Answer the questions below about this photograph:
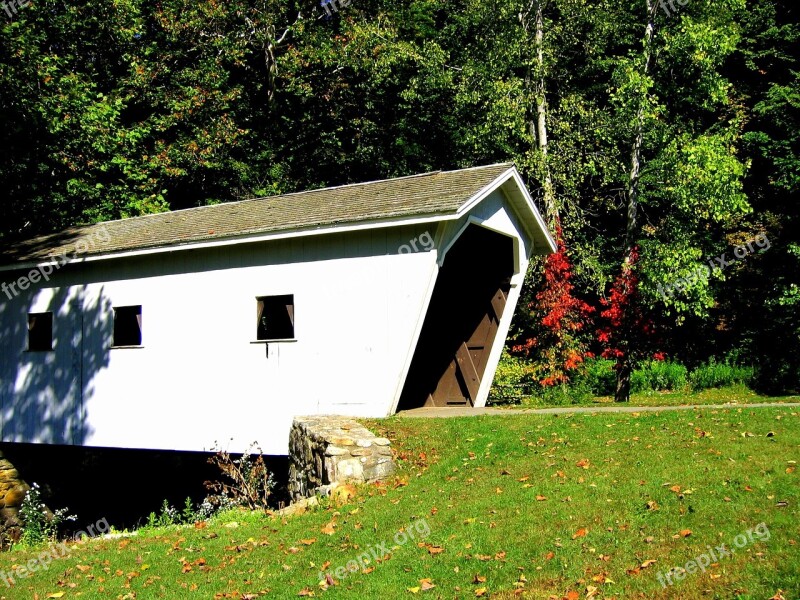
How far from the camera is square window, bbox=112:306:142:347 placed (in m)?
16.9

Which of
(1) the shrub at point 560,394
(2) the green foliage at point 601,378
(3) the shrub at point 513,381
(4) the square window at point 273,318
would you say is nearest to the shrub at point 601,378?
(2) the green foliage at point 601,378

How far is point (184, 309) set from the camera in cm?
1582

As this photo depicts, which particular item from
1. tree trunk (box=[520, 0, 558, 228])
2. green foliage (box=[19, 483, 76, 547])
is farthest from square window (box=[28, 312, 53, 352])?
tree trunk (box=[520, 0, 558, 228])

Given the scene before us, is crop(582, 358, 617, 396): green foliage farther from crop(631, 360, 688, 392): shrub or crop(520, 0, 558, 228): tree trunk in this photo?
crop(520, 0, 558, 228): tree trunk

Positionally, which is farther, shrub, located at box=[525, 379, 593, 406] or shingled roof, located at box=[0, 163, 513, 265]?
shrub, located at box=[525, 379, 593, 406]

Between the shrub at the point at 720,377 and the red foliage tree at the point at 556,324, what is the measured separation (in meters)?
4.59

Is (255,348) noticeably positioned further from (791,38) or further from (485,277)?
(791,38)

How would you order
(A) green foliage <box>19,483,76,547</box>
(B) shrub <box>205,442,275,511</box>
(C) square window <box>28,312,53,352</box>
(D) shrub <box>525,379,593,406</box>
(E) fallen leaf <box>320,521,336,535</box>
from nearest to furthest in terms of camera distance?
(E) fallen leaf <box>320,521,336,535</box> → (B) shrub <box>205,442,275,511</box> → (A) green foliage <box>19,483,76,547</box> → (C) square window <box>28,312,53,352</box> → (D) shrub <box>525,379,593,406</box>

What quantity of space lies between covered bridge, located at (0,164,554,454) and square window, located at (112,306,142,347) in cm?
4

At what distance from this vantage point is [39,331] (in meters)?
18.2

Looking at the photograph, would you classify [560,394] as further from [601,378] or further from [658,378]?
[658,378]

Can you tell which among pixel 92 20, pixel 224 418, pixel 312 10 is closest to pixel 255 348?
pixel 224 418

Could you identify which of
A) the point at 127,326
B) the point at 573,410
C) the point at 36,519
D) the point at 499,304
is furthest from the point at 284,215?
the point at 36,519

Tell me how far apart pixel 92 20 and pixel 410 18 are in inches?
436
